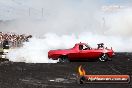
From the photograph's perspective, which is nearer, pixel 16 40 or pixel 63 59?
pixel 63 59

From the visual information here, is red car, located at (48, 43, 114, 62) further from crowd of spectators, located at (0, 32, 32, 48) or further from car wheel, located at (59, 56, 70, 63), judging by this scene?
crowd of spectators, located at (0, 32, 32, 48)

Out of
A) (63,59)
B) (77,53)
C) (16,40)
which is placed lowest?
(63,59)

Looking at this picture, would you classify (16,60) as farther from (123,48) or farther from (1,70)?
Answer: (123,48)

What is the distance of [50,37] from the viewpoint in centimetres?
5350

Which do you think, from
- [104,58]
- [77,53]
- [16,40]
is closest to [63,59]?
[77,53]

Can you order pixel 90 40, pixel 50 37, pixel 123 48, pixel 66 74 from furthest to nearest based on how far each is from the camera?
pixel 123 48 → pixel 90 40 → pixel 50 37 → pixel 66 74

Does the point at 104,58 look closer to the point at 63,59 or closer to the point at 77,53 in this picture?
the point at 77,53

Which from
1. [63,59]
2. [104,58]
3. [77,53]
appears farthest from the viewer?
[104,58]

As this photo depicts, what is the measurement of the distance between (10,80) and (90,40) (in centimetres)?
4063

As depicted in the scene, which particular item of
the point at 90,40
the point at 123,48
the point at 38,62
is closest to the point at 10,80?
the point at 38,62

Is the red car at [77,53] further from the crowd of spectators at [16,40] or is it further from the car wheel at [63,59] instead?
the crowd of spectators at [16,40]

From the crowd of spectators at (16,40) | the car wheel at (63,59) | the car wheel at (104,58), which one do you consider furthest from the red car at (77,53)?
the crowd of spectators at (16,40)

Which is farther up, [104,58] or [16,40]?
[16,40]

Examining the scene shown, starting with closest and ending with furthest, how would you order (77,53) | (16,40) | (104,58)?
1. (77,53)
2. (104,58)
3. (16,40)
